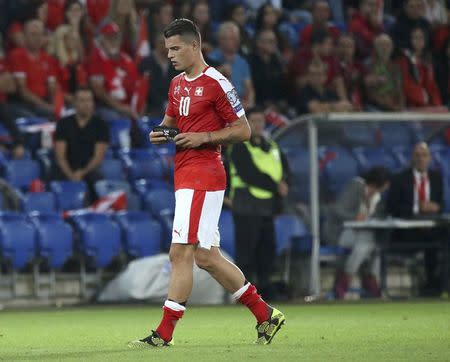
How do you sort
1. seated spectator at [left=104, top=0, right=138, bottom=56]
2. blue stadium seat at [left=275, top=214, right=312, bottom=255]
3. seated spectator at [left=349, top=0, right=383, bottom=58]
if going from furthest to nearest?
seated spectator at [left=349, top=0, right=383, bottom=58] < seated spectator at [left=104, top=0, right=138, bottom=56] < blue stadium seat at [left=275, top=214, right=312, bottom=255]

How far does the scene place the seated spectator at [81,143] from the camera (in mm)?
15930

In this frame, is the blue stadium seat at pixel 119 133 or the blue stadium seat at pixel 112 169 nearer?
the blue stadium seat at pixel 112 169

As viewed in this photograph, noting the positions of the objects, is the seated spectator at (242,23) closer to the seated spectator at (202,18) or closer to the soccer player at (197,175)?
the seated spectator at (202,18)

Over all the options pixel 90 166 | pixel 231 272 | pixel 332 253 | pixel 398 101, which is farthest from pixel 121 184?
pixel 231 272

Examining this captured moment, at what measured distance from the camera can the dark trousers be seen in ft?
50.2

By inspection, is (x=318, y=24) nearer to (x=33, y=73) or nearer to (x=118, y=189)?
(x=33, y=73)

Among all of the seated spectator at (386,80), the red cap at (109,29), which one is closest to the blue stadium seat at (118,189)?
the red cap at (109,29)

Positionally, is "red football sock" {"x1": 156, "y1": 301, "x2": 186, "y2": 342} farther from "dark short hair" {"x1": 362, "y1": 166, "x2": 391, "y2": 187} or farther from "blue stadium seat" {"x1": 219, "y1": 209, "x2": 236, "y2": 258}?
"dark short hair" {"x1": 362, "y1": 166, "x2": 391, "y2": 187}

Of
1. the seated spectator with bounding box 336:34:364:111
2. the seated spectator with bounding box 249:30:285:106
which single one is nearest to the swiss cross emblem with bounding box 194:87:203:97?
the seated spectator with bounding box 249:30:285:106

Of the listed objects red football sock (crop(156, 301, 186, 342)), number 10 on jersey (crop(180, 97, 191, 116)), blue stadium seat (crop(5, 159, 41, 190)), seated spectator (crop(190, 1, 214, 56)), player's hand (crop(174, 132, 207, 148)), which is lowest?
red football sock (crop(156, 301, 186, 342))

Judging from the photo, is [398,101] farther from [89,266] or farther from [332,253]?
[89,266]

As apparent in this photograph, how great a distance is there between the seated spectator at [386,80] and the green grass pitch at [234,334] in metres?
5.29

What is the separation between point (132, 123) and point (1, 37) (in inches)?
83.3

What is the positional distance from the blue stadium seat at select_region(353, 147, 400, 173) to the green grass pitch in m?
3.01
